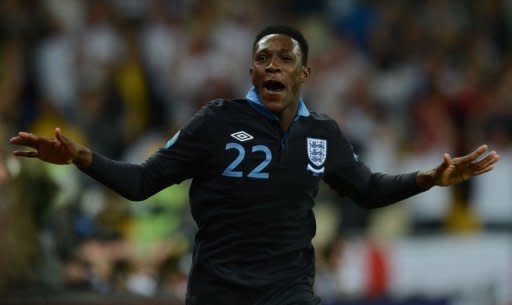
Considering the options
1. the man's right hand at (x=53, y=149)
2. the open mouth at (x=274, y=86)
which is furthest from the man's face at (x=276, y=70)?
the man's right hand at (x=53, y=149)

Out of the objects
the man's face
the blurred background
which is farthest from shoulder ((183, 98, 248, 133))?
the blurred background

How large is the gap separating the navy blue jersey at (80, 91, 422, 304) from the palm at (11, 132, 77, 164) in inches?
8.9

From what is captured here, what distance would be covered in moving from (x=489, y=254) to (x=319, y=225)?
1.67 meters

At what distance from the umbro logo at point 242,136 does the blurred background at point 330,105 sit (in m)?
4.10

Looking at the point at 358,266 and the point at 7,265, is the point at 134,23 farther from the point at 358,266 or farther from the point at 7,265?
the point at 7,265

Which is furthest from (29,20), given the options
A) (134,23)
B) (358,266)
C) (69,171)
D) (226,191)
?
(226,191)

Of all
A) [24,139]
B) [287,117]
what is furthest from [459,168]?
[24,139]

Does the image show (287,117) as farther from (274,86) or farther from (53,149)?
(53,149)

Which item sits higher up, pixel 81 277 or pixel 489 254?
pixel 489 254

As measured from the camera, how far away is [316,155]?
17.9 feet

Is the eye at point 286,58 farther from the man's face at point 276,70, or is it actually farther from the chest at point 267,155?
the chest at point 267,155

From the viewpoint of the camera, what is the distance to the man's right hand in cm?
487

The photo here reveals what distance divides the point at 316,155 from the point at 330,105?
759cm

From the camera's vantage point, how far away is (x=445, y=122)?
12.9 metres
